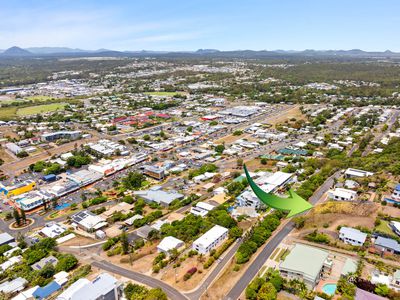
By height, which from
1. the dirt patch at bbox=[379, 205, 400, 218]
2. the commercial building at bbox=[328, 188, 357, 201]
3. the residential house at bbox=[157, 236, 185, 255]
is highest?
the commercial building at bbox=[328, 188, 357, 201]

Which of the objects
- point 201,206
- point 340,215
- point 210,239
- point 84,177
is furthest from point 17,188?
point 340,215

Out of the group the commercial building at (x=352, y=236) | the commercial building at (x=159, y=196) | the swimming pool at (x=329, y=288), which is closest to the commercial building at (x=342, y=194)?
the commercial building at (x=352, y=236)

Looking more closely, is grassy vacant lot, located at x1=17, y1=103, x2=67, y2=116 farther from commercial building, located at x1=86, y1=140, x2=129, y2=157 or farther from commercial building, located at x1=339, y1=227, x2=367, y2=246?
commercial building, located at x1=339, y1=227, x2=367, y2=246

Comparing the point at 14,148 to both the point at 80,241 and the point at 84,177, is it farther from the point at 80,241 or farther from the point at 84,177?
the point at 80,241

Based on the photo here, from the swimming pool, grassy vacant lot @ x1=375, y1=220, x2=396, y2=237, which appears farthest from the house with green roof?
grassy vacant lot @ x1=375, y1=220, x2=396, y2=237

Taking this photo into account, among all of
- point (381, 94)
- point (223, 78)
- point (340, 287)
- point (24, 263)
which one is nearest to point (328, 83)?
point (381, 94)
